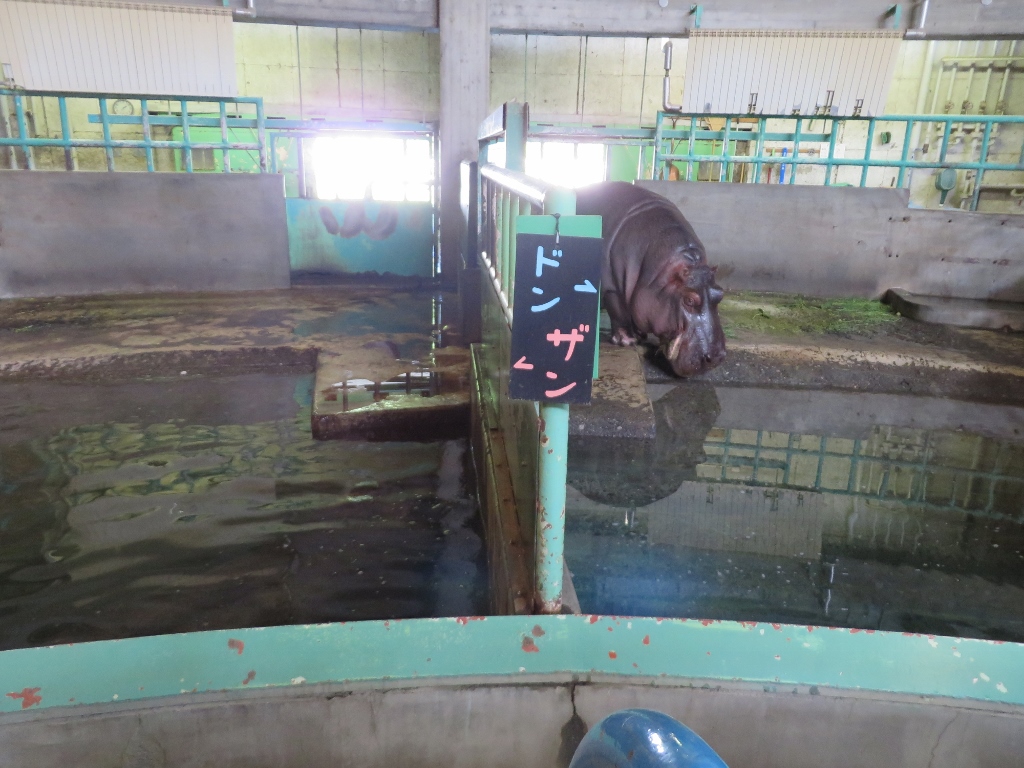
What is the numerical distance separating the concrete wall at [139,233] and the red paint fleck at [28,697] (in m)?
7.05

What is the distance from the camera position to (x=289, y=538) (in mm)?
3162

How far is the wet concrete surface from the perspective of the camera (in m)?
2.71

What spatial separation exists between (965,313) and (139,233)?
329 inches

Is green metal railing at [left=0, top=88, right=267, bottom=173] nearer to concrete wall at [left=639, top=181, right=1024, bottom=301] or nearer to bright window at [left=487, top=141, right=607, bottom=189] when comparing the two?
concrete wall at [left=639, top=181, right=1024, bottom=301]

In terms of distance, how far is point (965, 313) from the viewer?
6492 mm

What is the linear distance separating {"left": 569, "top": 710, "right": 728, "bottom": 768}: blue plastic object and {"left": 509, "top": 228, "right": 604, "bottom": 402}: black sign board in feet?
2.91

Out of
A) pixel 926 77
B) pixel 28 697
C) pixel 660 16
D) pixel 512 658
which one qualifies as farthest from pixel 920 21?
pixel 28 697

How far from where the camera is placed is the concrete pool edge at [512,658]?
1.48 meters

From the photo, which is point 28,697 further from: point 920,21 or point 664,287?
point 920,21

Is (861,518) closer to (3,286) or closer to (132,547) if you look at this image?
(132,547)

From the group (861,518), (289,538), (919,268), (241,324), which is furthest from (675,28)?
(289,538)

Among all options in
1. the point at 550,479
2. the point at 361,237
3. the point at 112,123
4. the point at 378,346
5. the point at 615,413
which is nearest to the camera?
the point at 550,479

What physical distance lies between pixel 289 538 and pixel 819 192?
6769 millimetres

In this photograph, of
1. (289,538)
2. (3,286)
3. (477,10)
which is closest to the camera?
(289,538)
